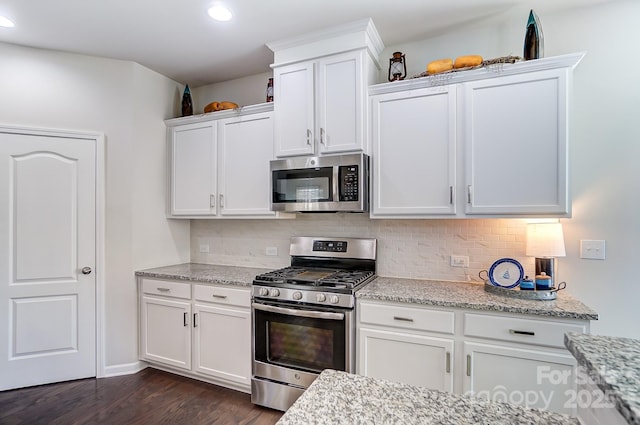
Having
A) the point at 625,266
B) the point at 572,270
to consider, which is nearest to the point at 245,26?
the point at 572,270

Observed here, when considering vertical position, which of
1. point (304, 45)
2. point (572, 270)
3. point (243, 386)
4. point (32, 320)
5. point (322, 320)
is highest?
point (304, 45)

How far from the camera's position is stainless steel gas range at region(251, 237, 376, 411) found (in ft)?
7.14

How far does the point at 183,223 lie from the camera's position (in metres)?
3.50

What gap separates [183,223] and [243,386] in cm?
175

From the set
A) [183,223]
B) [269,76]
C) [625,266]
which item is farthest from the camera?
[183,223]

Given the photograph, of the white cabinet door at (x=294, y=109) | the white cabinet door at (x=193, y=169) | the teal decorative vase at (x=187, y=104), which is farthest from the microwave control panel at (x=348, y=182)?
the teal decorative vase at (x=187, y=104)

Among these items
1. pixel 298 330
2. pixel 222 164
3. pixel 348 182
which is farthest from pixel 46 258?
pixel 348 182

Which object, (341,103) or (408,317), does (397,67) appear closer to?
(341,103)

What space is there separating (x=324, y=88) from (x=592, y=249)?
83.9 inches

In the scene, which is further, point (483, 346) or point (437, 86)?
point (437, 86)

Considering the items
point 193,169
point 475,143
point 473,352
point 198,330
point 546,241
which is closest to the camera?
point 473,352

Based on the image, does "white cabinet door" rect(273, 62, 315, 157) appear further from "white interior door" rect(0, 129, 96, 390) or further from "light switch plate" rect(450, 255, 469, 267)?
"white interior door" rect(0, 129, 96, 390)

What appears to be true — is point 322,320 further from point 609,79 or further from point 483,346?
point 609,79

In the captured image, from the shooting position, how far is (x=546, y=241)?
6.72 feet
